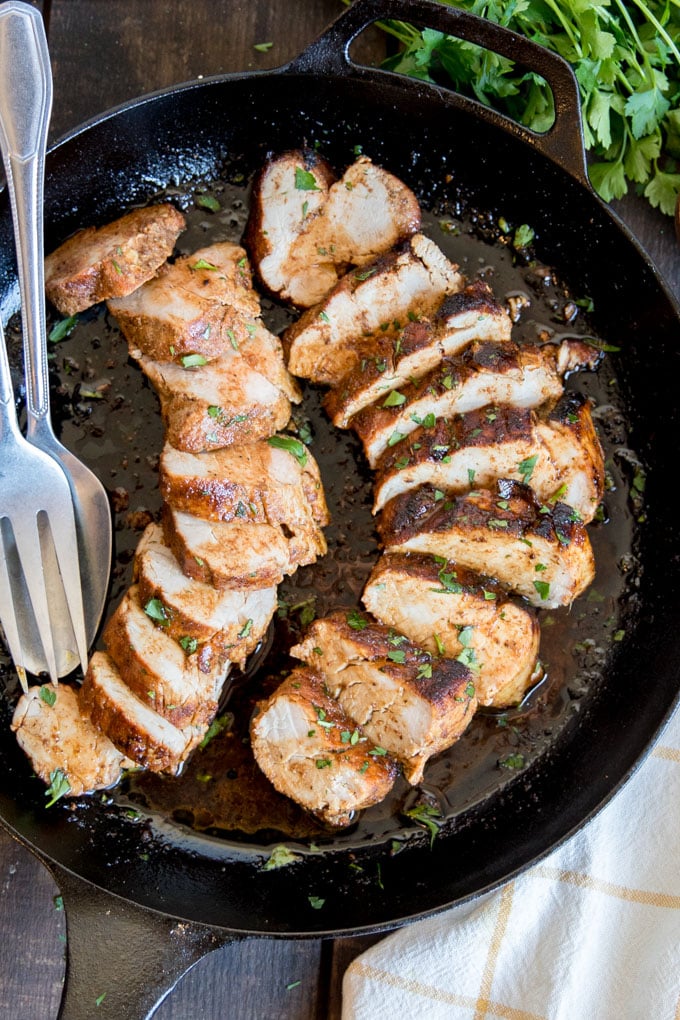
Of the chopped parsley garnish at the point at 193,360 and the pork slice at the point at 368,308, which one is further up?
the pork slice at the point at 368,308

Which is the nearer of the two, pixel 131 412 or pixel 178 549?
pixel 178 549

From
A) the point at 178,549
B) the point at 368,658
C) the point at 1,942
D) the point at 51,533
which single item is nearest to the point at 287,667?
the point at 368,658

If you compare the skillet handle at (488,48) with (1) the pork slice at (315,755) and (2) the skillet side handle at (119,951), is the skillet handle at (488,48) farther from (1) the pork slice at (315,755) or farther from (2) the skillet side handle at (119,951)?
(2) the skillet side handle at (119,951)

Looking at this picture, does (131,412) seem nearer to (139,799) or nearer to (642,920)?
(139,799)

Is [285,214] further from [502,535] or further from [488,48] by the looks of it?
[502,535]

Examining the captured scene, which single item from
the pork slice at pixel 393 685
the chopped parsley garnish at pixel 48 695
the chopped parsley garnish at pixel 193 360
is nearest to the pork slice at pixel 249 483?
the chopped parsley garnish at pixel 193 360
